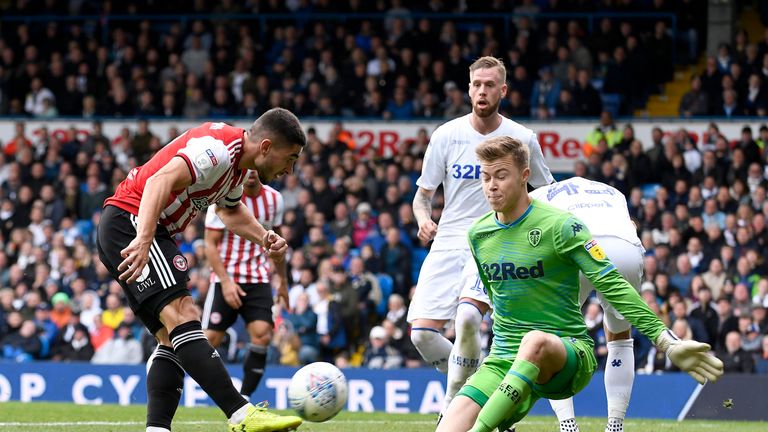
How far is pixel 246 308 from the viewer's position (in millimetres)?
11977

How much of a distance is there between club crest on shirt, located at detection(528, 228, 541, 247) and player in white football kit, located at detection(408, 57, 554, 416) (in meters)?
1.97

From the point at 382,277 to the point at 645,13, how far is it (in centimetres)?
839

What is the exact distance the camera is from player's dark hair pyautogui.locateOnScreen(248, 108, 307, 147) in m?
7.57

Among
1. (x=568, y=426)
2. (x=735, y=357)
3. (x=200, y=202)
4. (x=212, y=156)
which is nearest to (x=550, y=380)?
(x=568, y=426)

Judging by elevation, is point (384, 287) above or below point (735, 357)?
above

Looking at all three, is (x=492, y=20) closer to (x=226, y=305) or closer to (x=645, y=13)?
(x=645, y=13)

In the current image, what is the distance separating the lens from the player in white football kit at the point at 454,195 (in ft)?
29.7

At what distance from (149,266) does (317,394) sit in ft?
4.34

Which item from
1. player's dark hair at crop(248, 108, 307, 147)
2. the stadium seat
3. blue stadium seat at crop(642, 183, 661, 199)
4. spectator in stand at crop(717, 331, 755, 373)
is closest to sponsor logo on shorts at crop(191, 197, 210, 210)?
player's dark hair at crop(248, 108, 307, 147)

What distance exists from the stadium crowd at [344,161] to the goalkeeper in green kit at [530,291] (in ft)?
30.4

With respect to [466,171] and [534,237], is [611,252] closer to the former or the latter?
[534,237]

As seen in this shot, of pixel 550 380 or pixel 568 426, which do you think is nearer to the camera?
pixel 550 380

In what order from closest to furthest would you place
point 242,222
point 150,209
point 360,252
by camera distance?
point 150,209
point 242,222
point 360,252

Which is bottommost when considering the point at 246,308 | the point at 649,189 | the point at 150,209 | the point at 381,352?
the point at 381,352
